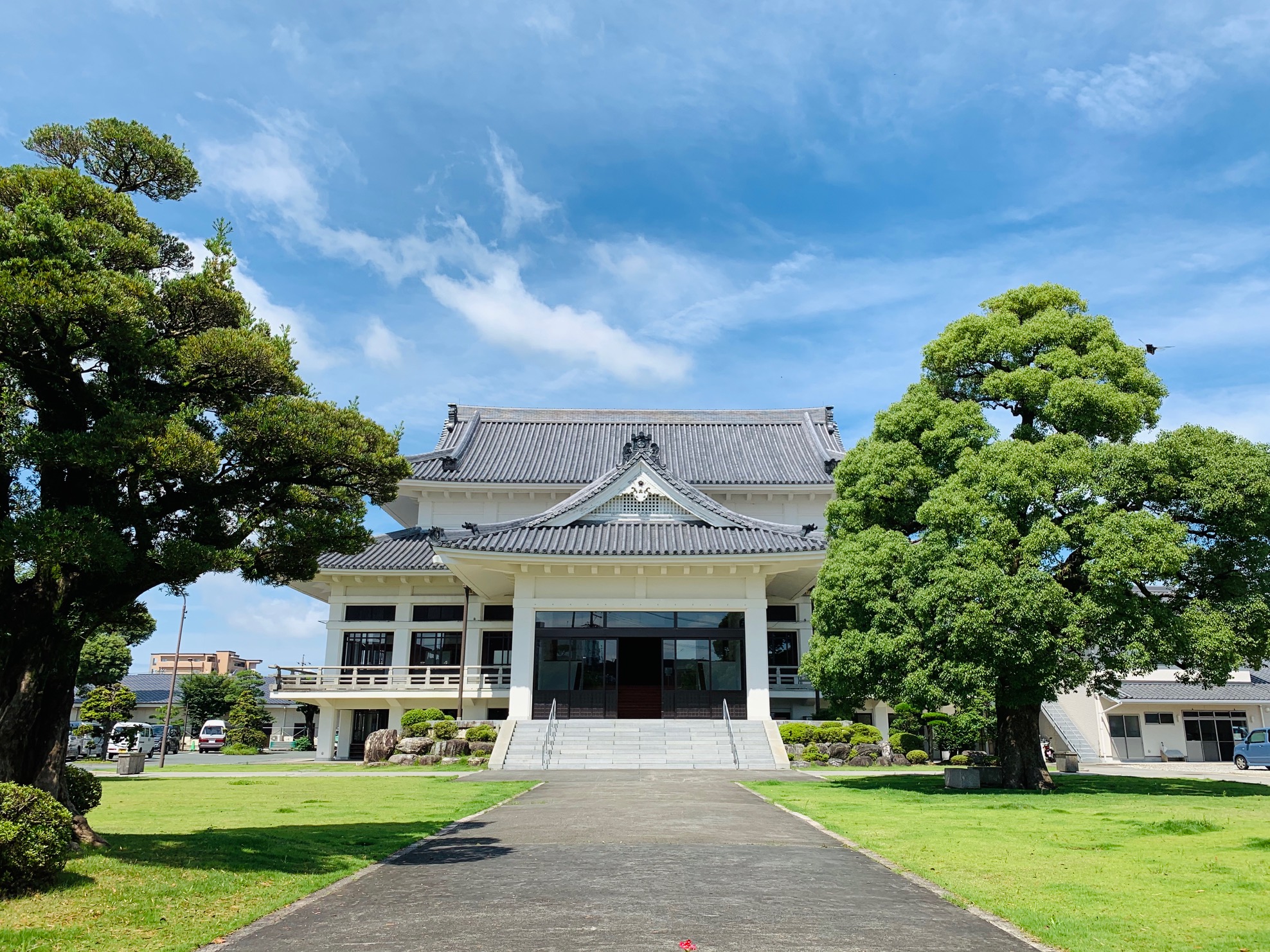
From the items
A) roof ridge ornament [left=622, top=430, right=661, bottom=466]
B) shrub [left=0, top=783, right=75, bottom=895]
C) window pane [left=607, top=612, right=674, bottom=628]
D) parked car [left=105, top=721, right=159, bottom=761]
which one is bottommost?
parked car [left=105, top=721, right=159, bottom=761]

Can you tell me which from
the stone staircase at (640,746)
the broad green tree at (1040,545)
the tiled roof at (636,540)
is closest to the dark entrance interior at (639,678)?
the stone staircase at (640,746)

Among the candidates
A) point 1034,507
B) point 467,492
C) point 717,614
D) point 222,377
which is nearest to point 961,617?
point 1034,507

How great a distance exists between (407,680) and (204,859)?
23182mm

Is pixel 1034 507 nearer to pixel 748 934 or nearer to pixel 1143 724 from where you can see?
pixel 748 934

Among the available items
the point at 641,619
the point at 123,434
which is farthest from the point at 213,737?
the point at 123,434

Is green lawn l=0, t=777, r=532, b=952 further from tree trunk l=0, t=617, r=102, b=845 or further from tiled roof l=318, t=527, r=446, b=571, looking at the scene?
tiled roof l=318, t=527, r=446, b=571

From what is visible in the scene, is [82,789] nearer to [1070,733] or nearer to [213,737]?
[1070,733]

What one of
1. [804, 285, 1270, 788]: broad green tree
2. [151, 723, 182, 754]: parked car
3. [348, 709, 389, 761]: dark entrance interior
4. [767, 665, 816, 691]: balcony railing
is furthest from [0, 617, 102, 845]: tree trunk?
[151, 723, 182, 754]: parked car

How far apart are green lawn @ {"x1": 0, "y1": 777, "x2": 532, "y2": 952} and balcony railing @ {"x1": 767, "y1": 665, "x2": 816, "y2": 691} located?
15927 millimetres

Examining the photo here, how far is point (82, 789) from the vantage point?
9.28 meters

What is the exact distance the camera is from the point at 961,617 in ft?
49.2

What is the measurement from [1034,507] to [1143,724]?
25363mm

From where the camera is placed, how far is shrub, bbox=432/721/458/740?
26.3 meters

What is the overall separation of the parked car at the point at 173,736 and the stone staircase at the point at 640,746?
27.1 meters
